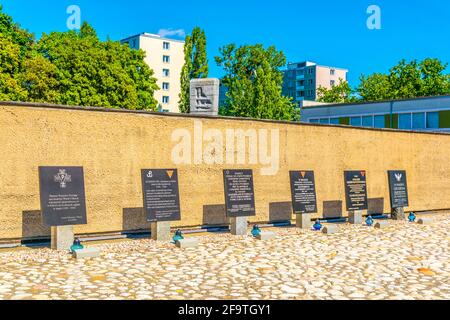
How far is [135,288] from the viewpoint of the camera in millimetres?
7664

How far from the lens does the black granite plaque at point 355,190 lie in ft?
50.9

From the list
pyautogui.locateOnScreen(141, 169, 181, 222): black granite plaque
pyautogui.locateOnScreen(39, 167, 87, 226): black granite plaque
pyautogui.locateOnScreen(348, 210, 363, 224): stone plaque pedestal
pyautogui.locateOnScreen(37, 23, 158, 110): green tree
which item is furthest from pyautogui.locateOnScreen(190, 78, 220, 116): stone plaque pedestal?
pyautogui.locateOnScreen(37, 23, 158, 110): green tree

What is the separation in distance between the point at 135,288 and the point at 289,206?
8.33 metres

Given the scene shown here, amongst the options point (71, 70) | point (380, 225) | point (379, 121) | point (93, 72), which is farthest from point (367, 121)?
point (380, 225)

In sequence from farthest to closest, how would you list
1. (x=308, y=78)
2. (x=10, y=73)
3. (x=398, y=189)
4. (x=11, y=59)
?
(x=308, y=78) → (x=10, y=73) → (x=11, y=59) → (x=398, y=189)

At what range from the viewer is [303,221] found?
1453 centimetres

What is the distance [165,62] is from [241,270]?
8692 cm

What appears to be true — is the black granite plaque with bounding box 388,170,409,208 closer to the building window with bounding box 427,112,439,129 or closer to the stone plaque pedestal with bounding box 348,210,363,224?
the stone plaque pedestal with bounding box 348,210,363,224

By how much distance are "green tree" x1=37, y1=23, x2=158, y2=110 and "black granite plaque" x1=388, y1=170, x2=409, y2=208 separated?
1212 inches

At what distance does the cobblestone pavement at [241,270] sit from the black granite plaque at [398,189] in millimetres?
4002

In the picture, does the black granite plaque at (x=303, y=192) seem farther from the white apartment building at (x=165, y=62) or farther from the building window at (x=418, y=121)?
the white apartment building at (x=165, y=62)

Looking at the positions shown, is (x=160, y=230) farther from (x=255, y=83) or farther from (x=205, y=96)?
(x=255, y=83)
